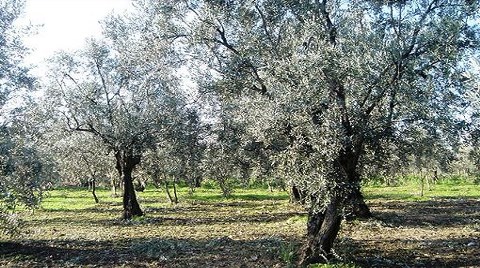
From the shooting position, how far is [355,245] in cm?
1934

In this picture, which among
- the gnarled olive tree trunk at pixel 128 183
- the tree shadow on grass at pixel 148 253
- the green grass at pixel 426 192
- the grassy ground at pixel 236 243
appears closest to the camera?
the grassy ground at pixel 236 243

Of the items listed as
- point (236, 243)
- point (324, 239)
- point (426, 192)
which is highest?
point (324, 239)

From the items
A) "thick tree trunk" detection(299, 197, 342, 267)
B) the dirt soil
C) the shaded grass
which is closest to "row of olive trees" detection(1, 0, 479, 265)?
"thick tree trunk" detection(299, 197, 342, 267)

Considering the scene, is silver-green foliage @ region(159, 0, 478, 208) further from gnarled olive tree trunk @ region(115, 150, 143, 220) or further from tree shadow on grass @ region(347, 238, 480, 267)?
gnarled olive tree trunk @ region(115, 150, 143, 220)

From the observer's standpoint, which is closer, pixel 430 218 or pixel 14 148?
pixel 14 148

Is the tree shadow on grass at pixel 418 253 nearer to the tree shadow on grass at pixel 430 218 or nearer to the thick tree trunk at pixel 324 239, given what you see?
the thick tree trunk at pixel 324 239

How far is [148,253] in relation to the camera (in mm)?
18828

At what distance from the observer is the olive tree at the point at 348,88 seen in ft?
50.2

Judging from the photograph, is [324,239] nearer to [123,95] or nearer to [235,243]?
[235,243]

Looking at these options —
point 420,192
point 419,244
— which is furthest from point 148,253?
point 420,192

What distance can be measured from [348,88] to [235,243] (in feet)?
28.6

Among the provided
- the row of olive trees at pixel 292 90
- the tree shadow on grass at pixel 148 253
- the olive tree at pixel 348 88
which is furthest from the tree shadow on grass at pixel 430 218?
the tree shadow on grass at pixel 148 253

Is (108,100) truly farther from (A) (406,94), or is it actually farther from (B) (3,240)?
(A) (406,94)

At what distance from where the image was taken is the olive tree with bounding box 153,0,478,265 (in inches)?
602
